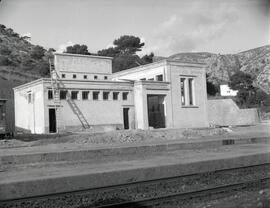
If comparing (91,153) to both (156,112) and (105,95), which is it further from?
(156,112)

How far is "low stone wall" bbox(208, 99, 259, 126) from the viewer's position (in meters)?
56.7

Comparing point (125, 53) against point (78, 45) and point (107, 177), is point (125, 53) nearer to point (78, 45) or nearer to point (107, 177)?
point (78, 45)

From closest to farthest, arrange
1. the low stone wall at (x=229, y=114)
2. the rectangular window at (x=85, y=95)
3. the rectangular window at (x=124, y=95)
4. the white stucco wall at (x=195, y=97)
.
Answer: the rectangular window at (x=85, y=95) → the rectangular window at (x=124, y=95) → the white stucco wall at (x=195, y=97) → the low stone wall at (x=229, y=114)

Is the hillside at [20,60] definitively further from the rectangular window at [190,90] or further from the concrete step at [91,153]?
the concrete step at [91,153]

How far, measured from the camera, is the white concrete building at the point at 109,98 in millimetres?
41812

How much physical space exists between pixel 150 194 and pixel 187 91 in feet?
137

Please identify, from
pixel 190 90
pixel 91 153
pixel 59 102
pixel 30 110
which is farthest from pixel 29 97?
pixel 91 153

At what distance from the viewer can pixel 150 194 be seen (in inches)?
381

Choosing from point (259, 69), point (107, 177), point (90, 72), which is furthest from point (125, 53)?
point (107, 177)

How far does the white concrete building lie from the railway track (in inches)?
1230

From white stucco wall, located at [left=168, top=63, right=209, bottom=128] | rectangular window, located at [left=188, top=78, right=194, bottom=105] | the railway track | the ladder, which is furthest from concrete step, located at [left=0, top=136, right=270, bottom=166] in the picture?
rectangular window, located at [left=188, top=78, right=194, bottom=105]

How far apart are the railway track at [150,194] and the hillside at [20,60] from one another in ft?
204

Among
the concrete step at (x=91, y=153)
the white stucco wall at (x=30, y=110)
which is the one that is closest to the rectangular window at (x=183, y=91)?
the white stucco wall at (x=30, y=110)

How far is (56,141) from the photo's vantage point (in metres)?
29.7
